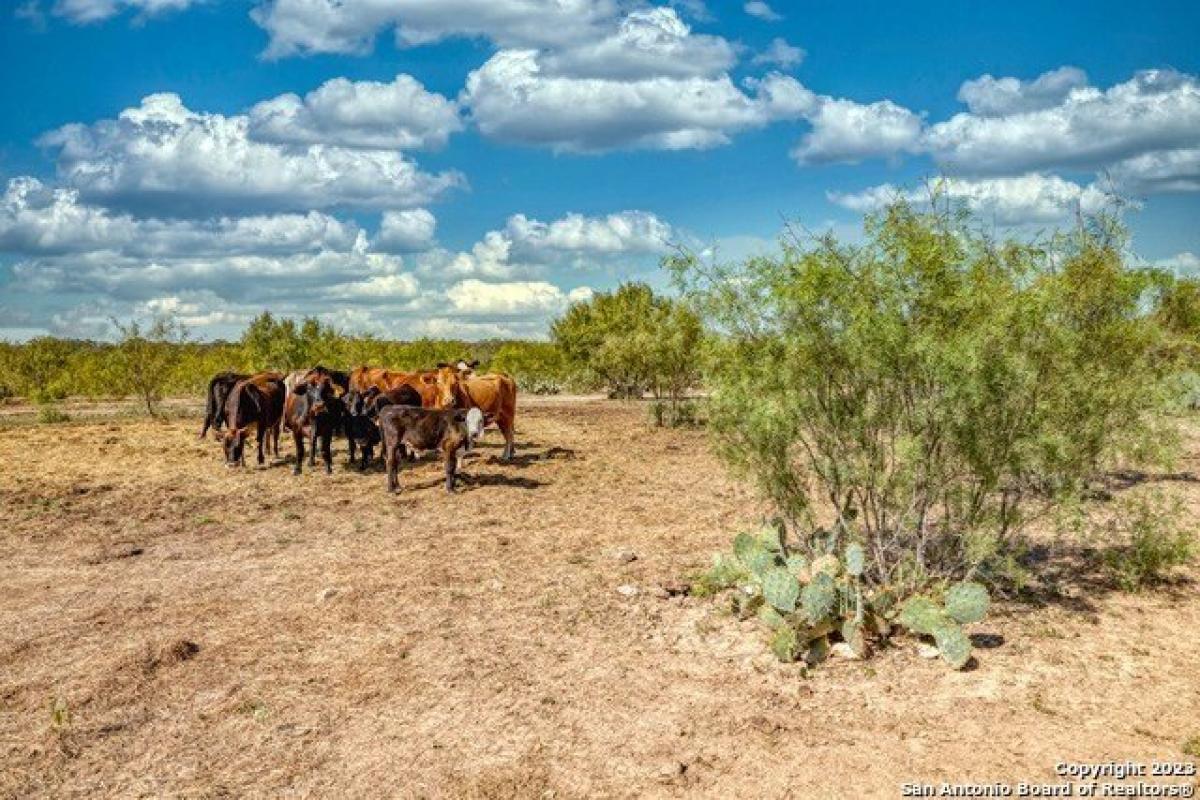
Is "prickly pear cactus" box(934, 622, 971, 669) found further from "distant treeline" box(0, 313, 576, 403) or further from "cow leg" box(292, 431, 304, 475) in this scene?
"distant treeline" box(0, 313, 576, 403)

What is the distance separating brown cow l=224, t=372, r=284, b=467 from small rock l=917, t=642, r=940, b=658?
1386 centimetres

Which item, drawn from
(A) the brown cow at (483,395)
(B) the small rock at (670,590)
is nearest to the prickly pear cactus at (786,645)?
(B) the small rock at (670,590)

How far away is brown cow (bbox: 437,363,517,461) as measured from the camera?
17781mm

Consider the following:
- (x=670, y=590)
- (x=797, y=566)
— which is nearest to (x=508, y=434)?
(x=670, y=590)

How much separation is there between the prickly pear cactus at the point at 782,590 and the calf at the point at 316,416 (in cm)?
1113

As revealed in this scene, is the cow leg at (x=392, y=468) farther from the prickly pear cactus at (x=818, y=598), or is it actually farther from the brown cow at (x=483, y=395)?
the prickly pear cactus at (x=818, y=598)

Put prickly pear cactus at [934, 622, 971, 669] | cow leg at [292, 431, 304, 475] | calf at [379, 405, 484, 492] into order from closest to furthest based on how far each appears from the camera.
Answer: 1. prickly pear cactus at [934, 622, 971, 669]
2. calf at [379, 405, 484, 492]
3. cow leg at [292, 431, 304, 475]

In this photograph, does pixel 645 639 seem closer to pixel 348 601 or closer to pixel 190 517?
pixel 348 601

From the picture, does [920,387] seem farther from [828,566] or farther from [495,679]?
[495,679]

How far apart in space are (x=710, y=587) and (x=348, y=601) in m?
3.67

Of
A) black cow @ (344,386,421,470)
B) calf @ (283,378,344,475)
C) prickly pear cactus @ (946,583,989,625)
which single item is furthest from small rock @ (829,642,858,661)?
calf @ (283,378,344,475)

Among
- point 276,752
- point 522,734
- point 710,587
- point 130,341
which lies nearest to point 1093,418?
point 710,587

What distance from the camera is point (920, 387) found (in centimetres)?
768

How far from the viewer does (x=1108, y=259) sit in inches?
365
